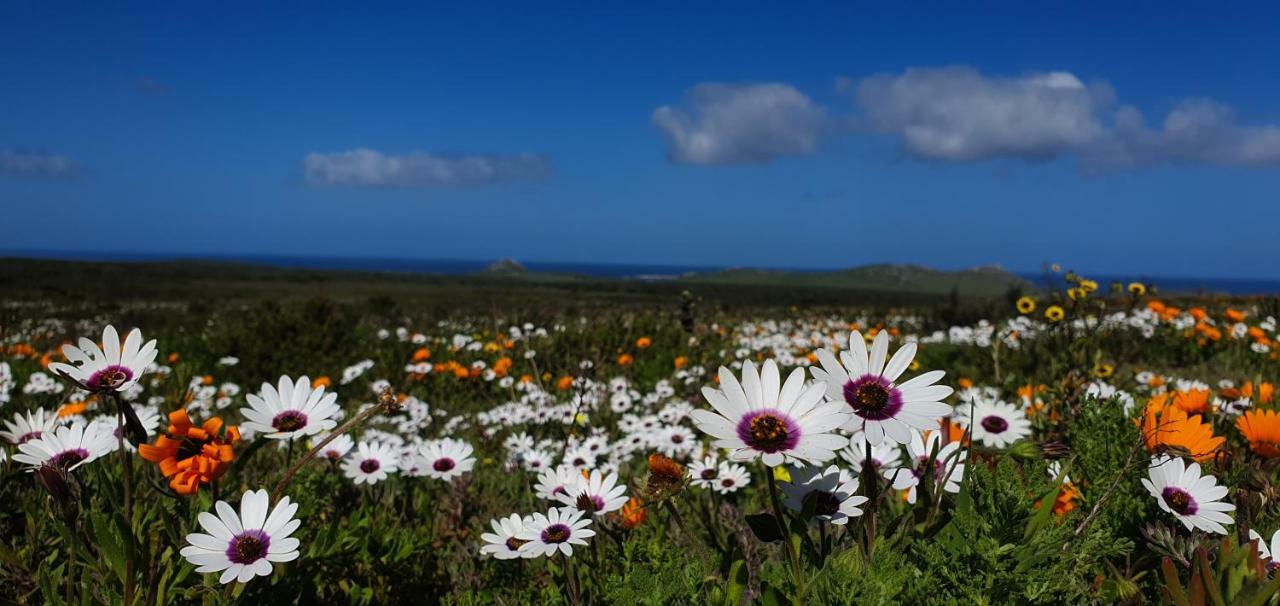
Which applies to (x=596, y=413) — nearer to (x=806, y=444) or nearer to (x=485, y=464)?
(x=485, y=464)

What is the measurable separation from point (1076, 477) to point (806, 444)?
1257 millimetres

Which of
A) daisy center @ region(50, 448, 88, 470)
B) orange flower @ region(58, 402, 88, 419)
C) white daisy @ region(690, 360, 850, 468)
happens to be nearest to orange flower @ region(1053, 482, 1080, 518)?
white daisy @ region(690, 360, 850, 468)

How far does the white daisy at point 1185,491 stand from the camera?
1586 millimetres

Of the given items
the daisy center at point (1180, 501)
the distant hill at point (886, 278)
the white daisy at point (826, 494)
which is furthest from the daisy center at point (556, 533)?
the distant hill at point (886, 278)

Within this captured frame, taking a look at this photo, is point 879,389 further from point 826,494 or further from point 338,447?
point 338,447

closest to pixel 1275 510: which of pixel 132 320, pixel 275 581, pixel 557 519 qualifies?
pixel 557 519

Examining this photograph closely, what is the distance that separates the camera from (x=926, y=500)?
1608mm

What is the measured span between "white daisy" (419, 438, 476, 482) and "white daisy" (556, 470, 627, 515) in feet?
2.21

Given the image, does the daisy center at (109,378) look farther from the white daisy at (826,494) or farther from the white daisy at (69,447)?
the white daisy at (826,494)

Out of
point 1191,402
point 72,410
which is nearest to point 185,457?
point 72,410

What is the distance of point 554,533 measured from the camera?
175 cm

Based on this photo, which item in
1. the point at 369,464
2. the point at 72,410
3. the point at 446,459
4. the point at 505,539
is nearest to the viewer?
the point at 505,539

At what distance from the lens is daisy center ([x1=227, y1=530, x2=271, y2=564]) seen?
1395 millimetres

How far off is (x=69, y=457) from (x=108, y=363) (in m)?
0.30
